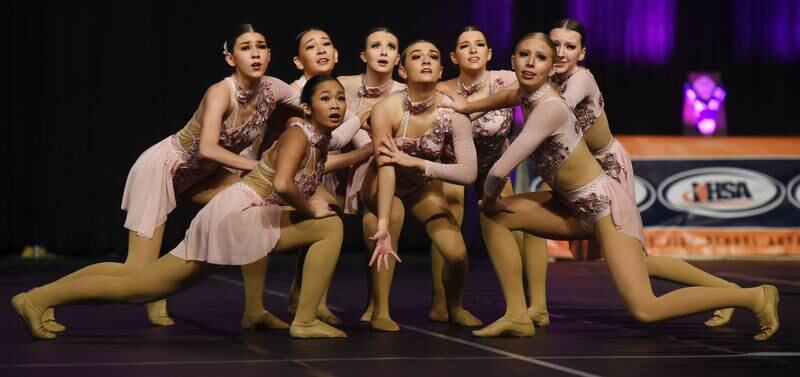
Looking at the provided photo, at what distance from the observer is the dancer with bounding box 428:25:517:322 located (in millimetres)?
5754

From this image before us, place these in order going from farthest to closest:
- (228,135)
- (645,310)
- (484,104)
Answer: (228,135)
(484,104)
(645,310)

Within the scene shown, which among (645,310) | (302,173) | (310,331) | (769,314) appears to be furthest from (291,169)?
(769,314)

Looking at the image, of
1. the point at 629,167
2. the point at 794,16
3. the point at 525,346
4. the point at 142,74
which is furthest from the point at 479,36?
the point at 794,16

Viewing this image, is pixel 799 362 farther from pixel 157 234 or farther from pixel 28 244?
pixel 28 244

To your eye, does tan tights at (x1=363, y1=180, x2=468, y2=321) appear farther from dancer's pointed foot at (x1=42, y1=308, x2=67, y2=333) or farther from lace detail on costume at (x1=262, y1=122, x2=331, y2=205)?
dancer's pointed foot at (x1=42, y1=308, x2=67, y2=333)

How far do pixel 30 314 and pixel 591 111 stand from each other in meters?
2.42

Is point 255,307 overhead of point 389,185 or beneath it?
beneath

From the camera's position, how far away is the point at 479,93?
5.79 m

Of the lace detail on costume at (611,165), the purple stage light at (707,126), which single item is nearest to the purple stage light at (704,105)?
the purple stage light at (707,126)

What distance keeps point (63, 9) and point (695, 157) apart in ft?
17.0

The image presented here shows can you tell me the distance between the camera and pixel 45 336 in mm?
5137

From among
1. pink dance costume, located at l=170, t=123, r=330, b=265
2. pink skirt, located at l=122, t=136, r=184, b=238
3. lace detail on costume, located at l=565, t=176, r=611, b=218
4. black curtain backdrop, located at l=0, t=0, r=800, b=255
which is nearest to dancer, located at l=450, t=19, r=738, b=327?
lace detail on costume, located at l=565, t=176, r=611, b=218

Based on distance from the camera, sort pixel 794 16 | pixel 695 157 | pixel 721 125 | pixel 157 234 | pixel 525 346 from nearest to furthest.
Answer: pixel 525 346, pixel 157 234, pixel 695 157, pixel 721 125, pixel 794 16

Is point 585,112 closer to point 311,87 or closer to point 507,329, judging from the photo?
point 507,329
